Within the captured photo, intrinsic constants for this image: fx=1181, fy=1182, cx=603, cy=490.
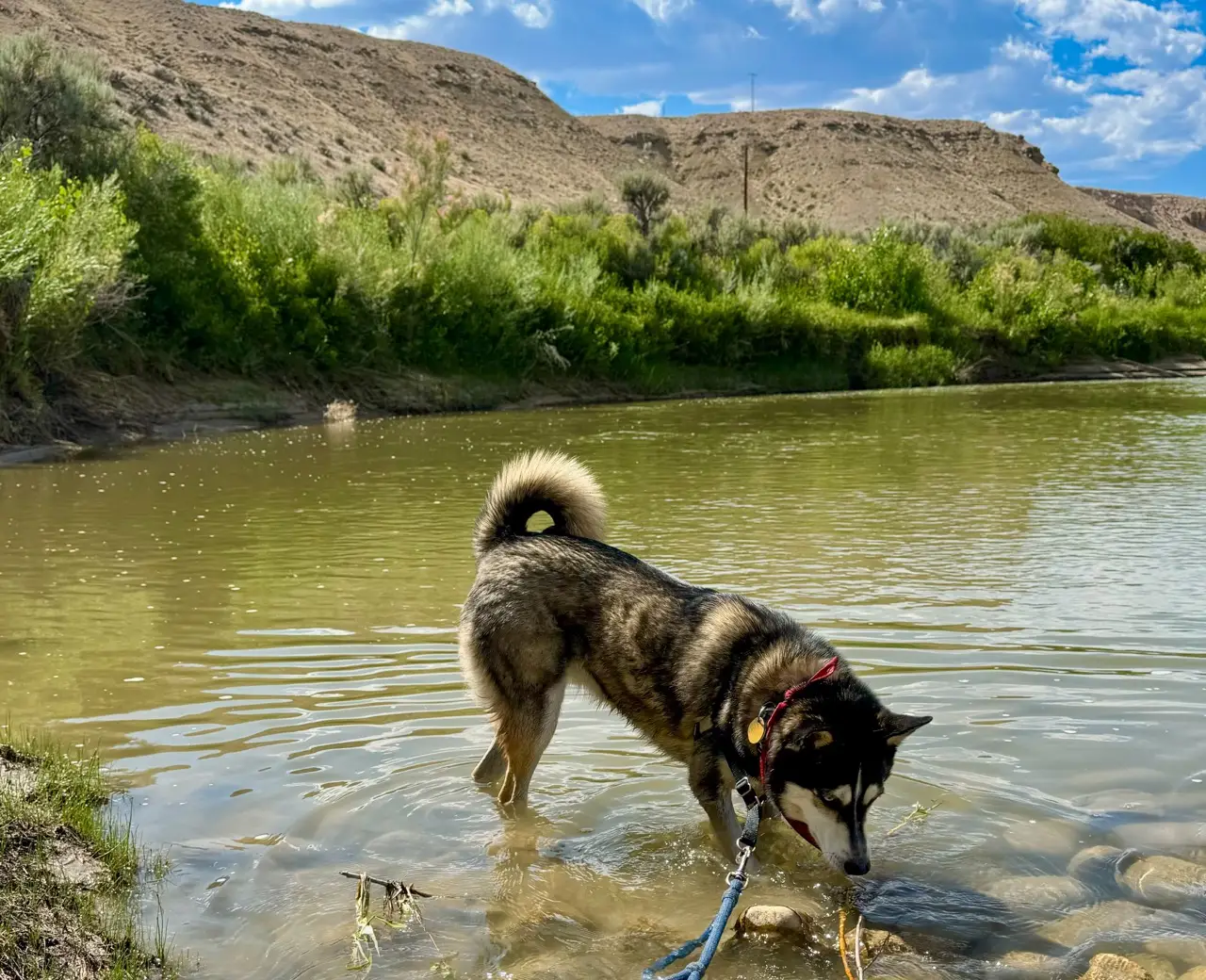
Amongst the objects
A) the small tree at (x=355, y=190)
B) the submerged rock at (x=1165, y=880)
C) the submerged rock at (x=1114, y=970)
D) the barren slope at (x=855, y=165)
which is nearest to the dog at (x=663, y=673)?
the submerged rock at (x=1114, y=970)

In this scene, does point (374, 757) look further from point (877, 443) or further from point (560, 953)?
point (877, 443)

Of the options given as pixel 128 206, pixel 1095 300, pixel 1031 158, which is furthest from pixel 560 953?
pixel 1031 158

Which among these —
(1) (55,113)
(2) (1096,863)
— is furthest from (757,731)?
(1) (55,113)

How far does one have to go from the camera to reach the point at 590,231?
43594 millimetres

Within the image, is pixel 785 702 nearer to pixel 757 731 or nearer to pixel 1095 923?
pixel 757 731

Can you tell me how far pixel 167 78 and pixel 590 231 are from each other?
35.3 m

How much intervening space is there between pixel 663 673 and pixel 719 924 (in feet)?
5.16

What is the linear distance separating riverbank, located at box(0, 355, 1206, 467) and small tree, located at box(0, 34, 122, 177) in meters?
5.86

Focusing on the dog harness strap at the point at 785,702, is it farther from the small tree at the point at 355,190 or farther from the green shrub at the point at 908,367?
the green shrub at the point at 908,367

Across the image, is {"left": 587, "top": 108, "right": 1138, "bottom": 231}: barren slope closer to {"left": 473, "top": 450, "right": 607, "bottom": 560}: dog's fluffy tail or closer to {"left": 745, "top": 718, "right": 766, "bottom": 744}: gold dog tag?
{"left": 473, "top": 450, "right": 607, "bottom": 560}: dog's fluffy tail

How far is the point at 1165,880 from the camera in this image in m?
4.83

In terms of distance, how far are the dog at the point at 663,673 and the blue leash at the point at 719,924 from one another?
0.16 metres

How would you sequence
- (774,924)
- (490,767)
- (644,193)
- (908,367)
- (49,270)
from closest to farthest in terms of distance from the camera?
(774,924), (490,767), (49,270), (908,367), (644,193)

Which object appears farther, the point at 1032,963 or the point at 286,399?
the point at 286,399
